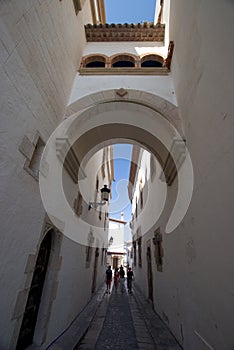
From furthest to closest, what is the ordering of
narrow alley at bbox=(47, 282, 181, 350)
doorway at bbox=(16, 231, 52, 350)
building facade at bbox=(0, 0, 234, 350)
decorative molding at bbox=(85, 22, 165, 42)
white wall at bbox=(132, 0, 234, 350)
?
1. decorative molding at bbox=(85, 22, 165, 42)
2. narrow alley at bbox=(47, 282, 181, 350)
3. doorway at bbox=(16, 231, 52, 350)
4. building facade at bbox=(0, 0, 234, 350)
5. white wall at bbox=(132, 0, 234, 350)

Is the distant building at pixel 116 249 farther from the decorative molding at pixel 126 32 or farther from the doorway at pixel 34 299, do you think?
the decorative molding at pixel 126 32

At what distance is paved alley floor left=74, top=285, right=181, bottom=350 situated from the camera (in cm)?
327

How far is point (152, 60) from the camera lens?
5.98 meters

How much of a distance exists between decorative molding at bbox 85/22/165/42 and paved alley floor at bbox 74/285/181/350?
9.12m

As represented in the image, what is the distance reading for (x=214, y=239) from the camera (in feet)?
6.83

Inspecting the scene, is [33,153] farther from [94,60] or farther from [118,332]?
[94,60]

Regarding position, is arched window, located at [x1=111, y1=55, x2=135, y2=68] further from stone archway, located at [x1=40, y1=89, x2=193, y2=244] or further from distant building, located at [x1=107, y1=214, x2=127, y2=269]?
distant building, located at [x1=107, y1=214, x2=127, y2=269]

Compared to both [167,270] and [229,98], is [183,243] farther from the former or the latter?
[229,98]

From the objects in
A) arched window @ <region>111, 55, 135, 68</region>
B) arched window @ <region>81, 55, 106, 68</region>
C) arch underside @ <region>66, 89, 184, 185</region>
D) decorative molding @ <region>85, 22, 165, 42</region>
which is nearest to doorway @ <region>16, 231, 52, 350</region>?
arch underside @ <region>66, 89, 184, 185</region>

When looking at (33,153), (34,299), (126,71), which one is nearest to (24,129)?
(33,153)

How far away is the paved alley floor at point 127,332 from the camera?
129 inches

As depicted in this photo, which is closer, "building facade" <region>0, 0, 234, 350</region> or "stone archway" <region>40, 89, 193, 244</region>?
"building facade" <region>0, 0, 234, 350</region>

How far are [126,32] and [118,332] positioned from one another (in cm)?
974

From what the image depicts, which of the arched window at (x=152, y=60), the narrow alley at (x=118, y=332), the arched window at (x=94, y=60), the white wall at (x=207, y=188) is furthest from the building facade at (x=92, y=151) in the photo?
the arched window at (x=152, y=60)
